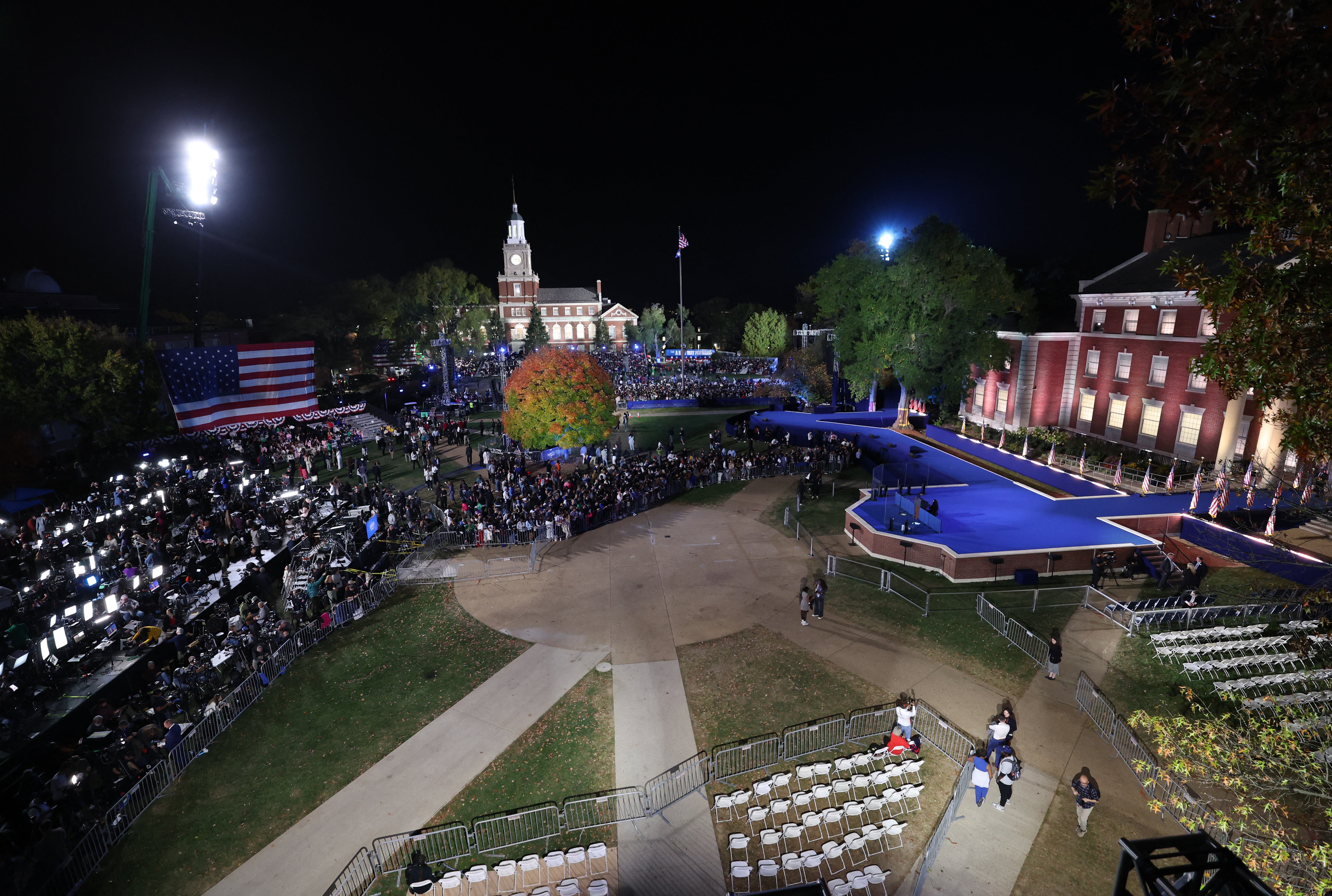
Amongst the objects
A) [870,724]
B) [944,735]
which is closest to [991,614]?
[944,735]

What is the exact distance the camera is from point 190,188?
1029 inches

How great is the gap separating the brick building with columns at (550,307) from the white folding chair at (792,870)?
328 ft

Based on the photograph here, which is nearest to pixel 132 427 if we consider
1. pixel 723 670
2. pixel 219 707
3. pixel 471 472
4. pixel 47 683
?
pixel 471 472

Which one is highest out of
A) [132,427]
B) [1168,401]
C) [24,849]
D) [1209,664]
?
[1168,401]

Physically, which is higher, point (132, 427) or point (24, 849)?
point (132, 427)

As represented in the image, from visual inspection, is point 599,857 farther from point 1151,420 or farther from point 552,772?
point 1151,420

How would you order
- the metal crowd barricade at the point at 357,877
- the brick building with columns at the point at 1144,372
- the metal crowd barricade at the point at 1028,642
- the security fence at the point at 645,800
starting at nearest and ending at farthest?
the metal crowd barricade at the point at 357,877 → the security fence at the point at 645,800 → the metal crowd barricade at the point at 1028,642 → the brick building with columns at the point at 1144,372

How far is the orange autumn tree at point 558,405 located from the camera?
30312mm

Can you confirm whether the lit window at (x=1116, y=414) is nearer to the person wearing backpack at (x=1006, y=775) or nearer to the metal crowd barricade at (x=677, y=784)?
the person wearing backpack at (x=1006, y=775)

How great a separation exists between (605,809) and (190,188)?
31687 mm

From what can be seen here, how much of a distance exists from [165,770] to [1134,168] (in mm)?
16861

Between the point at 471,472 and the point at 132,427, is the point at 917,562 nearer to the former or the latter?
the point at 471,472

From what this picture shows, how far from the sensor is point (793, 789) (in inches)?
403

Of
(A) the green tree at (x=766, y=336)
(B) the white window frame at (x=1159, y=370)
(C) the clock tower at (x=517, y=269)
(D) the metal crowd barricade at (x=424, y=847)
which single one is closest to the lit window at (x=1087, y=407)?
(B) the white window frame at (x=1159, y=370)
